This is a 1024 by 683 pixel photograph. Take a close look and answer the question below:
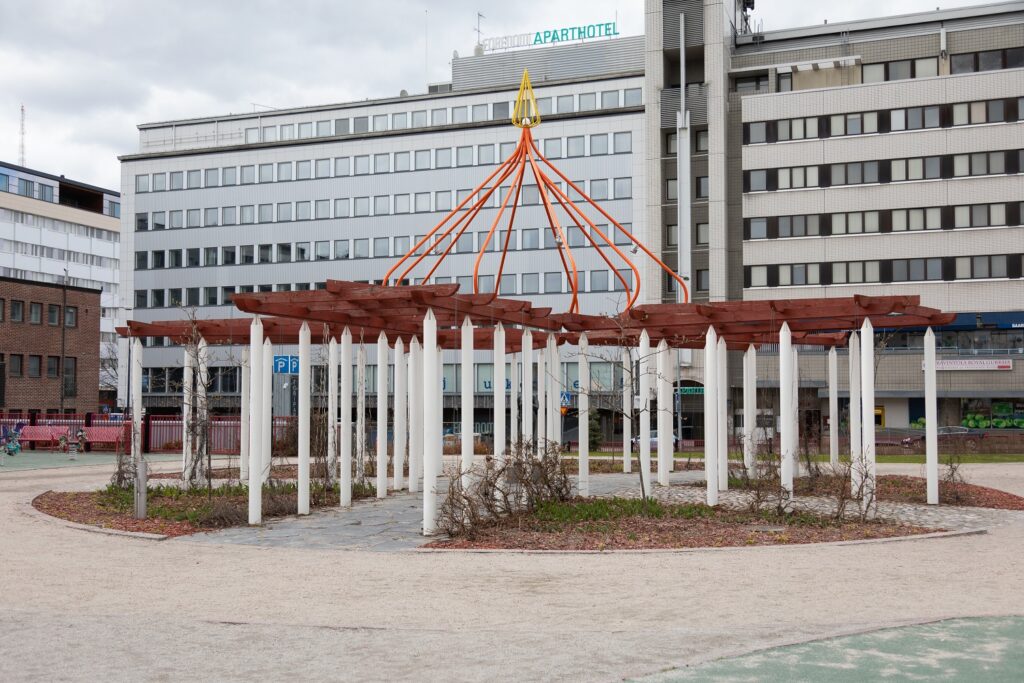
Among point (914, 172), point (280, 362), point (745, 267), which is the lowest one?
point (280, 362)

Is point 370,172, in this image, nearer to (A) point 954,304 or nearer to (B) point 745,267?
(B) point 745,267

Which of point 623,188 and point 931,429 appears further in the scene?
point 623,188

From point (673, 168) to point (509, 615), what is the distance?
5113 centimetres

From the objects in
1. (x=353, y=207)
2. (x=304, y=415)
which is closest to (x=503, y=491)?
(x=304, y=415)

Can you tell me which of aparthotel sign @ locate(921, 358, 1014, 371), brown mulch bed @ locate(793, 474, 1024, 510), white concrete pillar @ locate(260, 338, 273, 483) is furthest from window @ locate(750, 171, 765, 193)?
Result: white concrete pillar @ locate(260, 338, 273, 483)

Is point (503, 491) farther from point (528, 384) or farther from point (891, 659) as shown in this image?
point (528, 384)

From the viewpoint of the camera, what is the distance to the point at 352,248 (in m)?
67.9

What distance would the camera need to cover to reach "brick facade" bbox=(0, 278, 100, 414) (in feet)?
198

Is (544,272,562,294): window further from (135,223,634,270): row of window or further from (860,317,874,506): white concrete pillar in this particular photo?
(860,317,874,506): white concrete pillar

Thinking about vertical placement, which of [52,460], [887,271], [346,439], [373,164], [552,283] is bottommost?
[52,460]

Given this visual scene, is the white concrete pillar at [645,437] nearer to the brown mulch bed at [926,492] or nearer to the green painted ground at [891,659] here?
the brown mulch bed at [926,492]

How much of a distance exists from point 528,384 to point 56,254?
9630 centimetres

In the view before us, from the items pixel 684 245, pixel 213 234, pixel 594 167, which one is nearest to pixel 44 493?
pixel 684 245

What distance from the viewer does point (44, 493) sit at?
2314 centimetres
